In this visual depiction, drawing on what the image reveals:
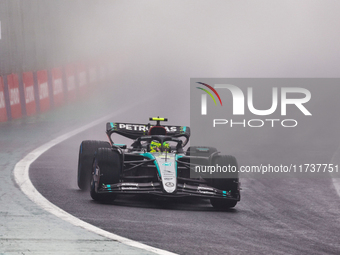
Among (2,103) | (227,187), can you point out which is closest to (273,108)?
(2,103)

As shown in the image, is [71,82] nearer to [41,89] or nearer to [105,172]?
[41,89]

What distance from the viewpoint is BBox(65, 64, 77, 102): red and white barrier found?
28.8m

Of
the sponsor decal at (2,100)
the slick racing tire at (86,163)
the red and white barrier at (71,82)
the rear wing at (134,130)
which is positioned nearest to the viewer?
the slick racing tire at (86,163)

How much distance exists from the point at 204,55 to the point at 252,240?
46369 millimetres

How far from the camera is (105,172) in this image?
379 inches

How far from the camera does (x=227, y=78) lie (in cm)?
4459

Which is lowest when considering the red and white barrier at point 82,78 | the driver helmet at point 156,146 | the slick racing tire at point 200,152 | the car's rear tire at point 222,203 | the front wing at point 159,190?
the red and white barrier at point 82,78

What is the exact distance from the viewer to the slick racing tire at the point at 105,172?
9578 mm

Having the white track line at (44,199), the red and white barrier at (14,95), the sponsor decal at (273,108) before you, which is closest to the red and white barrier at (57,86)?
the red and white barrier at (14,95)

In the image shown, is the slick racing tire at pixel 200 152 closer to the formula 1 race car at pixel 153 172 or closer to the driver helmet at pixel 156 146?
the formula 1 race car at pixel 153 172

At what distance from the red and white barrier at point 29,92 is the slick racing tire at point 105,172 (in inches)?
519

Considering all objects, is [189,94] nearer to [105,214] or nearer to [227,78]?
[227,78]

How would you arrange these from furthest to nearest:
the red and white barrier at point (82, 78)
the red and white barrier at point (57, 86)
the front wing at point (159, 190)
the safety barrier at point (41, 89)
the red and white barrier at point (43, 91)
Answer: the red and white barrier at point (82, 78) → the red and white barrier at point (57, 86) → the red and white barrier at point (43, 91) → the safety barrier at point (41, 89) → the front wing at point (159, 190)

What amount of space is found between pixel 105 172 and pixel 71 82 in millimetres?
20375
